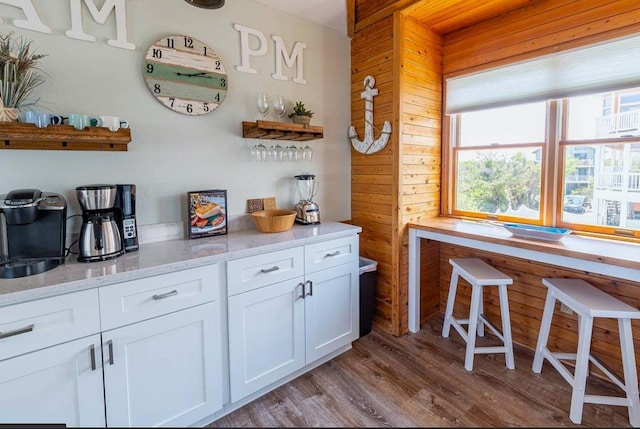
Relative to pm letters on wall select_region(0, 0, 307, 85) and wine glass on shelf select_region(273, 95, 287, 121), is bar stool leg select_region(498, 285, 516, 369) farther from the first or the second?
pm letters on wall select_region(0, 0, 307, 85)

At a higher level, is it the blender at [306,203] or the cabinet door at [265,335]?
the blender at [306,203]

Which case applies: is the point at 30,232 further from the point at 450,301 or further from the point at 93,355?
the point at 450,301

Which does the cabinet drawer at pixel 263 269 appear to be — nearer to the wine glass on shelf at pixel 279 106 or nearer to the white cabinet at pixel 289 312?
the white cabinet at pixel 289 312

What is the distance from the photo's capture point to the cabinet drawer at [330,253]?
2.06 meters

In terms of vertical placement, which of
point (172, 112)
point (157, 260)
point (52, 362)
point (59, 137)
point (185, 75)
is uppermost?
point (185, 75)

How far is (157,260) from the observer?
1578mm

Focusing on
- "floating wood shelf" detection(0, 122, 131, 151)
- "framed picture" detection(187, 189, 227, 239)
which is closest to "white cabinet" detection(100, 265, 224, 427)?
"framed picture" detection(187, 189, 227, 239)

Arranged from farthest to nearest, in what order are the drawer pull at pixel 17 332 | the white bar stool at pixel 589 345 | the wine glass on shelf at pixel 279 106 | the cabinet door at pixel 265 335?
1. the wine glass on shelf at pixel 279 106
2. the cabinet door at pixel 265 335
3. the white bar stool at pixel 589 345
4. the drawer pull at pixel 17 332

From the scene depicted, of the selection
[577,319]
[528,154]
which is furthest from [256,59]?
[577,319]

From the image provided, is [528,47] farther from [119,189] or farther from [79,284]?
[79,284]

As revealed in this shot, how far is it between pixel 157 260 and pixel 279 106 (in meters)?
1.40

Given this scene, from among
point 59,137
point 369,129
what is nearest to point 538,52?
point 369,129

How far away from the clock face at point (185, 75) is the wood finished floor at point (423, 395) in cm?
192

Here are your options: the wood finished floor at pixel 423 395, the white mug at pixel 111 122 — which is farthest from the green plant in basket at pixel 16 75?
the wood finished floor at pixel 423 395
